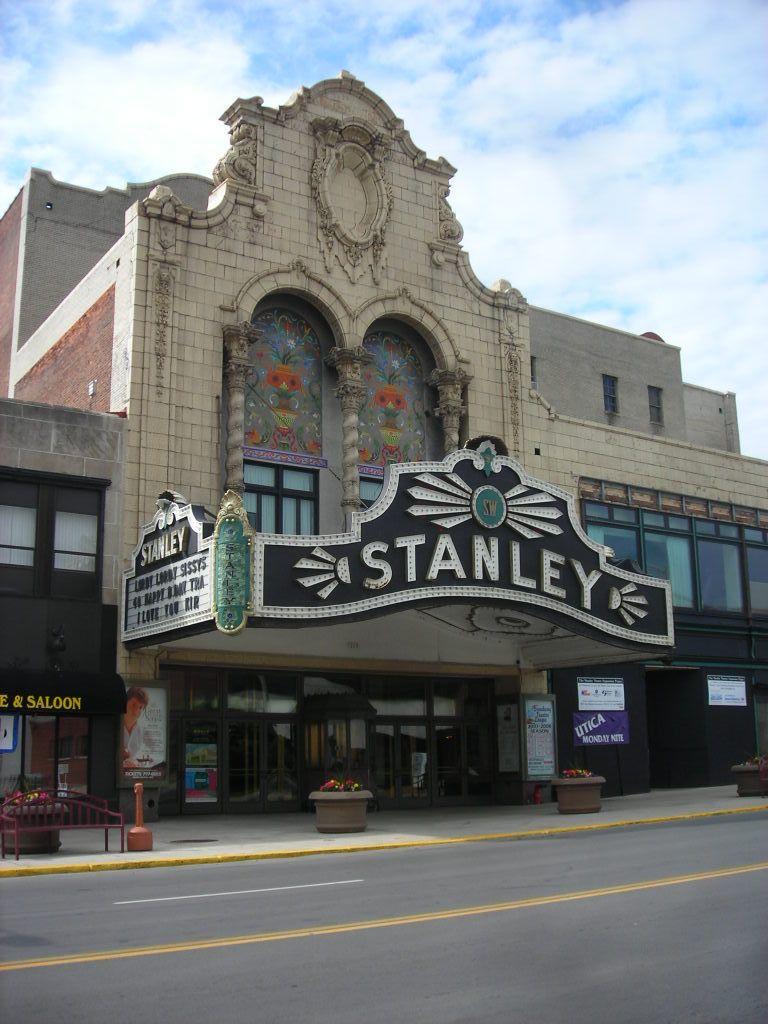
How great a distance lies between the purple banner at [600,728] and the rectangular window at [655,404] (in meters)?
16.4

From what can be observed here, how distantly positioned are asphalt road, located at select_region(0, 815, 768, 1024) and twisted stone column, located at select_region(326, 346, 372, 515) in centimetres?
1415

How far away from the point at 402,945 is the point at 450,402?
75.9 ft

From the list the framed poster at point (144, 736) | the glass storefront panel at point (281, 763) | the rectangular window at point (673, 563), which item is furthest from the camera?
the rectangular window at point (673, 563)

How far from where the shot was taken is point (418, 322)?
105 ft

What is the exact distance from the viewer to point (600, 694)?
34438mm

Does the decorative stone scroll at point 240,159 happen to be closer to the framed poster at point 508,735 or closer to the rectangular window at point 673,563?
the framed poster at point 508,735

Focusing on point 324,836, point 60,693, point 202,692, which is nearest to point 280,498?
point 202,692

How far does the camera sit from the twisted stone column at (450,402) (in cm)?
3203

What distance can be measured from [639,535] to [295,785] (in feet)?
46.3

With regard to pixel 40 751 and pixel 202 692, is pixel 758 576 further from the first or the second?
pixel 40 751

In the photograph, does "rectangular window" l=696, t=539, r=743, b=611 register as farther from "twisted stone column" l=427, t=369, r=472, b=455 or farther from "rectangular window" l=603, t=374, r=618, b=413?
"twisted stone column" l=427, t=369, r=472, b=455

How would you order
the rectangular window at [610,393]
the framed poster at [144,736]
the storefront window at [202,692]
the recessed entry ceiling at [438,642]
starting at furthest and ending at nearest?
the rectangular window at [610,393] < the storefront window at [202,692] < the recessed entry ceiling at [438,642] < the framed poster at [144,736]

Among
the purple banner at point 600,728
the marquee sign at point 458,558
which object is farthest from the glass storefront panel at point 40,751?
the purple banner at point 600,728

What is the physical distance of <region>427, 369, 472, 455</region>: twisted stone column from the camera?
32031 mm
